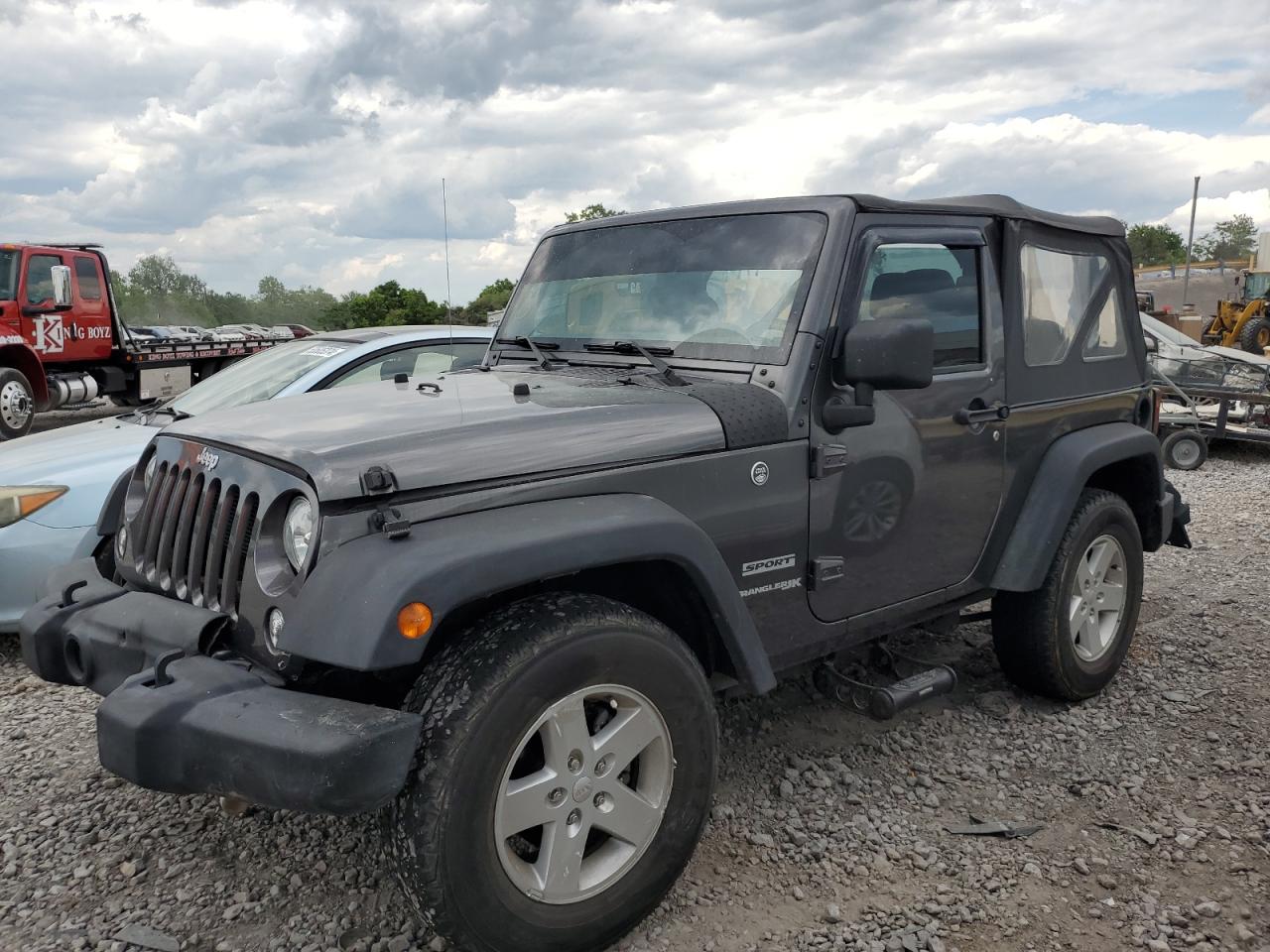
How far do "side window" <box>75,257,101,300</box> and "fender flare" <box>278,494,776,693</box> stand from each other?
13.1 meters


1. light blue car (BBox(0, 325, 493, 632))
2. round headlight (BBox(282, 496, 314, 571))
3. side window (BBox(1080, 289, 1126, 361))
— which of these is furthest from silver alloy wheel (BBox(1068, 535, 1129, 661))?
round headlight (BBox(282, 496, 314, 571))

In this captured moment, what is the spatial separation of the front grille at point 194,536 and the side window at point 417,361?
2.67m

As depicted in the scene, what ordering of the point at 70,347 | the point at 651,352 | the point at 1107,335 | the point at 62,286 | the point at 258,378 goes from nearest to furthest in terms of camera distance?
1. the point at 651,352
2. the point at 1107,335
3. the point at 258,378
4. the point at 62,286
5. the point at 70,347

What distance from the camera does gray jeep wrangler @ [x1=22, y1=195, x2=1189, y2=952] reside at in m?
2.28

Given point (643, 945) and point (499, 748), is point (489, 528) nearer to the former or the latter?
point (499, 748)

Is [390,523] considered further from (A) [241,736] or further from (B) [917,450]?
(B) [917,450]

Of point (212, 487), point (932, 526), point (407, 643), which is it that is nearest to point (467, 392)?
point (212, 487)

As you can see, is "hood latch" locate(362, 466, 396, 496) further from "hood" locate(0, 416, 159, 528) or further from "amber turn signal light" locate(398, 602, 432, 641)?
"hood" locate(0, 416, 159, 528)

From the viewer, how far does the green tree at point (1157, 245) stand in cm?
6569

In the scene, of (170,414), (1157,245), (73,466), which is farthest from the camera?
(1157,245)

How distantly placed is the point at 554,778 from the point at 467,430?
2.93 feet

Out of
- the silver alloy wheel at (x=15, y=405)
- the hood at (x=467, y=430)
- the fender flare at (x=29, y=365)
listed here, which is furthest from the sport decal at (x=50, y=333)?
the hood at (x=467, y=430)

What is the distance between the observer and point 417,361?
5895mm

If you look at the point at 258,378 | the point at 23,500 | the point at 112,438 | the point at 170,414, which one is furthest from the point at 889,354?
the point at 170,414
